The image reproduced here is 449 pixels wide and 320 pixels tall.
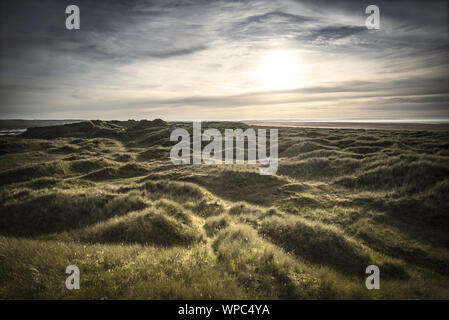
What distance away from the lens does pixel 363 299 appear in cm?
564

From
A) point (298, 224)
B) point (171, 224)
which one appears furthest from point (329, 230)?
point (171, 224)

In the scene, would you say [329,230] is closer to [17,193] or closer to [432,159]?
[432,159]

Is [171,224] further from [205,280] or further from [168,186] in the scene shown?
[168,186]

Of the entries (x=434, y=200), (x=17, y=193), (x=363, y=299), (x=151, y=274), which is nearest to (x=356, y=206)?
(x=434, y=200)

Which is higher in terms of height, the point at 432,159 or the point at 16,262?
the point at 432,159

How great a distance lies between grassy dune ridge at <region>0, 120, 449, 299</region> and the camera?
221 inches

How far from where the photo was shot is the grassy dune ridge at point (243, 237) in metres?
5.62

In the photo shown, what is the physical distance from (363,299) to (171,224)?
8.14m

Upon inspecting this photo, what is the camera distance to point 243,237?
898 centimetres

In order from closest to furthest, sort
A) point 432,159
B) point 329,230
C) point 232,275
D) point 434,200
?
point 232,275
point 329,230
point 434,200
point 432,159

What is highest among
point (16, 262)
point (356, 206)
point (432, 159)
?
point (432, 159)

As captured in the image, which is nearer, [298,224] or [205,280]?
[205,280]

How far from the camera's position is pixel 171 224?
10273mm
